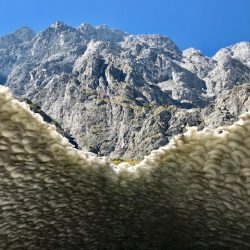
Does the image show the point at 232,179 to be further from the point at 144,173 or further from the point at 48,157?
the point at 48,157

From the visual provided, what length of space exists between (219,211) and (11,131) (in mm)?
3876

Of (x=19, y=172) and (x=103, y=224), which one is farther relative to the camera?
(x=103, y=224)

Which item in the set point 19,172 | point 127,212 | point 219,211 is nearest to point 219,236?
point 219,211

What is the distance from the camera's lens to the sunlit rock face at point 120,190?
24.0 ft

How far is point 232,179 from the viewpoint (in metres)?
7.57

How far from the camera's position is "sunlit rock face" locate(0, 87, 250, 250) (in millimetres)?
7316

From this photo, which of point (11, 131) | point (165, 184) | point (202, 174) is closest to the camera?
point (11, 131)

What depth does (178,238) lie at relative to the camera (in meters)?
10.3

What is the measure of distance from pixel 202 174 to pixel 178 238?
9.89 feet

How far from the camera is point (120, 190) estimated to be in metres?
8.71

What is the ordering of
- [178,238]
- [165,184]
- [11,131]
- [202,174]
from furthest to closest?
1. [178,238]
2. [165,184]
3. [202,174]
4. [11,131]

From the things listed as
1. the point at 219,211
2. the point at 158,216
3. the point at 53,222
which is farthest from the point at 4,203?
the point at 219,211

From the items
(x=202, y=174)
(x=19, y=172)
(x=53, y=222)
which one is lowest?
(x=53, y=222)

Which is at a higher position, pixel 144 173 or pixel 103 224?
pixel 144 173
